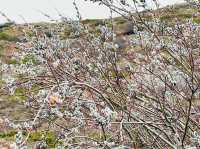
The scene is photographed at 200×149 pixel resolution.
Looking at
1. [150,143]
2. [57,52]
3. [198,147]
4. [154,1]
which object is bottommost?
[150,143]

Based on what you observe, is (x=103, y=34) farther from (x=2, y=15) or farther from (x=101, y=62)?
(x=2, y=15)

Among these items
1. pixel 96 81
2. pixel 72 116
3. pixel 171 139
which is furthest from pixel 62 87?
pixel 96 81

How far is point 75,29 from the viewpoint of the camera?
6.77m

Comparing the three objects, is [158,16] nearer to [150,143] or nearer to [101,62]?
[101,62]

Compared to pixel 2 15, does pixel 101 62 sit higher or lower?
lower

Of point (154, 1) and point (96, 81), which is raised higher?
point (154, 1)

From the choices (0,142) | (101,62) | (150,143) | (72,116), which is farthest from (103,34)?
(0,142)

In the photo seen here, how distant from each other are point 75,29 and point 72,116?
2251mm

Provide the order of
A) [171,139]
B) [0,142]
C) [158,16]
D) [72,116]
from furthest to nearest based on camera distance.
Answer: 1. [0,142]
2. [158,16]
3. [171,139]
4. [72,116]

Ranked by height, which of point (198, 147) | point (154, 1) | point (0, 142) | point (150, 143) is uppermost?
point (154, 1)

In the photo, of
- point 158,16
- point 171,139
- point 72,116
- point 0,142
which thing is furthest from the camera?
point 0,142

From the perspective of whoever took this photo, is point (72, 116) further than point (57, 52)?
No

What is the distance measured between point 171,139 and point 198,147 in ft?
4.02

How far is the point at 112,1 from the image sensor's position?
20.3ft
